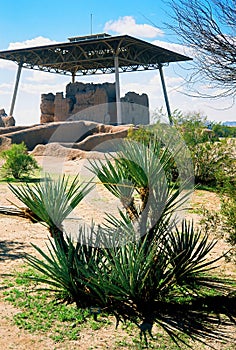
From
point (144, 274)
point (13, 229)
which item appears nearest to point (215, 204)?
point (13, 229)

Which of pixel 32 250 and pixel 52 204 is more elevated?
pixel 52 204

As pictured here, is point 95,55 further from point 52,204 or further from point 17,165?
point 52,204

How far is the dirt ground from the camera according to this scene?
331 centimetres

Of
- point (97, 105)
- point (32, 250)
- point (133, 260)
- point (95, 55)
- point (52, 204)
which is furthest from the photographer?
point (95, 55)

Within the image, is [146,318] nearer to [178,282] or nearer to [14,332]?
[178,282]

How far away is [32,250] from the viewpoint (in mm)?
5605

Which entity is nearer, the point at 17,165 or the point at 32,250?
the point at 32,250

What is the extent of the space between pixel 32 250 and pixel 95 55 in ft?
72.7

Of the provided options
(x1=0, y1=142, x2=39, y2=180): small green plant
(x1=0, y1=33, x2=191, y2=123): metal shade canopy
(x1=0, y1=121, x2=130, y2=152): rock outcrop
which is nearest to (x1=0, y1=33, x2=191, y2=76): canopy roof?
(x1=0, y1=33, x2=191, y2=123): metal shade canopy

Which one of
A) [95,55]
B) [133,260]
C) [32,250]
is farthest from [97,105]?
[133,260]

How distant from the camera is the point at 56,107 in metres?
25.1

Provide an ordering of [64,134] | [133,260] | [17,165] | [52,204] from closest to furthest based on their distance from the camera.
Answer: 1. [133,260]
2. [52,204]
3. [17,165]
4. [64,134]

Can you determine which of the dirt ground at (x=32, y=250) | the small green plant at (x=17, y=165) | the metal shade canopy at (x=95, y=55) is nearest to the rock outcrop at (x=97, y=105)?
the metal shade canopy at (x=95, y=55)

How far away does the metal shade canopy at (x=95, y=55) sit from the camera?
23.7 metres
